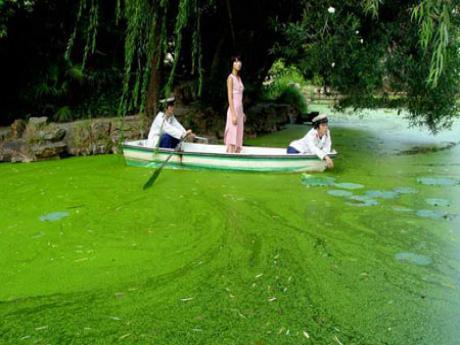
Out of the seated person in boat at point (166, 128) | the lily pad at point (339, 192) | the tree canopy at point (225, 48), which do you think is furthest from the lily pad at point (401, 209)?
the seated person in boat at point (166, 128)

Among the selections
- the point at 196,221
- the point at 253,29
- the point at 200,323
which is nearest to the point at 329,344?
the point at 200,323

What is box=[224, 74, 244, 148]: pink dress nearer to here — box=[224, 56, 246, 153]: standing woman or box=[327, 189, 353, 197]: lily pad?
box=[224, 56, 246, 153]: standing woman

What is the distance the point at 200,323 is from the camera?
225 cm

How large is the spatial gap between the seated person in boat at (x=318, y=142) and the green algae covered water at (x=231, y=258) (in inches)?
8.8

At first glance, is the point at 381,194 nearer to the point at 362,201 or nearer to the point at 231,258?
the point at 362,201

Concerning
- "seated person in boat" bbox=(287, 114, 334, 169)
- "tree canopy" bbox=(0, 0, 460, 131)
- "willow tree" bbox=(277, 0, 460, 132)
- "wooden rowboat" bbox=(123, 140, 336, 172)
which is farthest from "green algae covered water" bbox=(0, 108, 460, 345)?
"willow tree" bbox=(277, 0, 460, 132)

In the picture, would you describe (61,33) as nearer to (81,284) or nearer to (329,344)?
(81,284)

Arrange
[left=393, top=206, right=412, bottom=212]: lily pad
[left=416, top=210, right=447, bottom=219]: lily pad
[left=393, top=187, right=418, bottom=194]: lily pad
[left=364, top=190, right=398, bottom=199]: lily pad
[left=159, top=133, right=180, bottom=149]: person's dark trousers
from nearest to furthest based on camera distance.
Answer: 1. [left=416, top=210, right=447, bottom=219]: lily pad
2. [left=393, top=206, right=412, bottom=212]: lily pad
3. [left=364, top=190, right=398, bottom=199]: lily pad
4. [left=393, top=187, right=418, bottom=194]: lily pad
5. [left=159, top=133, right=180, bottom=149]: person's dark trousers

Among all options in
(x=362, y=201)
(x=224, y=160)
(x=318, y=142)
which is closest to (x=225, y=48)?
(x=224, y=160)

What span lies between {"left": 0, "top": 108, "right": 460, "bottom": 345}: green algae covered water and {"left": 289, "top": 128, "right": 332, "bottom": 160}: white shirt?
245 millimetres

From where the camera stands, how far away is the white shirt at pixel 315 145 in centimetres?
516

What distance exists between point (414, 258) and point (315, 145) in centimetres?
241

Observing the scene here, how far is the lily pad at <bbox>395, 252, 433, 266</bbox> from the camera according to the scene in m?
2.92

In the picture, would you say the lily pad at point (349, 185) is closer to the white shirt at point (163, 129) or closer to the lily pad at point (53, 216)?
the white shirt at point (163, 129)
